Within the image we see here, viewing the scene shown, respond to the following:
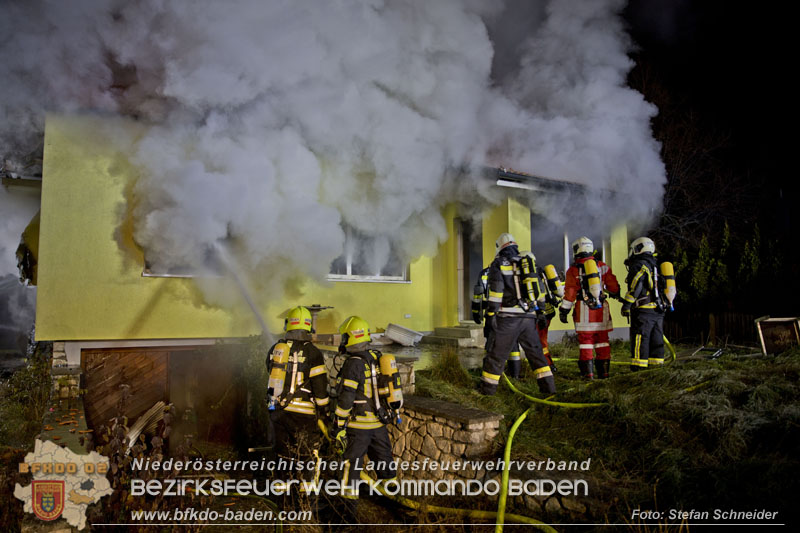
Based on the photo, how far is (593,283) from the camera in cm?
602

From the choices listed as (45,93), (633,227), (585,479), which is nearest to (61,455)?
(585,479)

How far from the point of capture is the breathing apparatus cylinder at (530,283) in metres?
5.46

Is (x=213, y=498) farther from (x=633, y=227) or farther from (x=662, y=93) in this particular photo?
(x=662, y=93)

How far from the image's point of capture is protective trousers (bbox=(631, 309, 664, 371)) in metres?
5.96

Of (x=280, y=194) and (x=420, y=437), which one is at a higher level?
(x=280, y=194)

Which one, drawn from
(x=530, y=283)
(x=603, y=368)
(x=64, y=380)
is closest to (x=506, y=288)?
(x=530, y=283)

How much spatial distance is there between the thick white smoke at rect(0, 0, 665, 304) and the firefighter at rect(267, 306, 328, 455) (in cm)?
302

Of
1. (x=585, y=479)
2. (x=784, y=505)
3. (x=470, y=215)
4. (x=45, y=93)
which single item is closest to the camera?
(x=784, y=505)

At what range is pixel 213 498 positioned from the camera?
15.7 ft

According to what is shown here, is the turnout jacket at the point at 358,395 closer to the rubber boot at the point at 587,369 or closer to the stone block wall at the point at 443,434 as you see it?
the stone block wall at the point at 443,434

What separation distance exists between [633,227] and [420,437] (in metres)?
8.79

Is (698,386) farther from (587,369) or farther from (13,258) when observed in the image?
(13,258)

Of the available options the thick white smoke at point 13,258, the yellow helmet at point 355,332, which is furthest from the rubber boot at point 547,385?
the thick white smoke at point 13,258

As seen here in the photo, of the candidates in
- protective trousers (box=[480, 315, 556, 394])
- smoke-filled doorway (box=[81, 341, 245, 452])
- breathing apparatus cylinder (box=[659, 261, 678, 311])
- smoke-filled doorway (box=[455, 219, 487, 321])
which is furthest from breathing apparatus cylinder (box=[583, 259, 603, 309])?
smoke-filled doorway (box=[81, 341, 245, 452])
